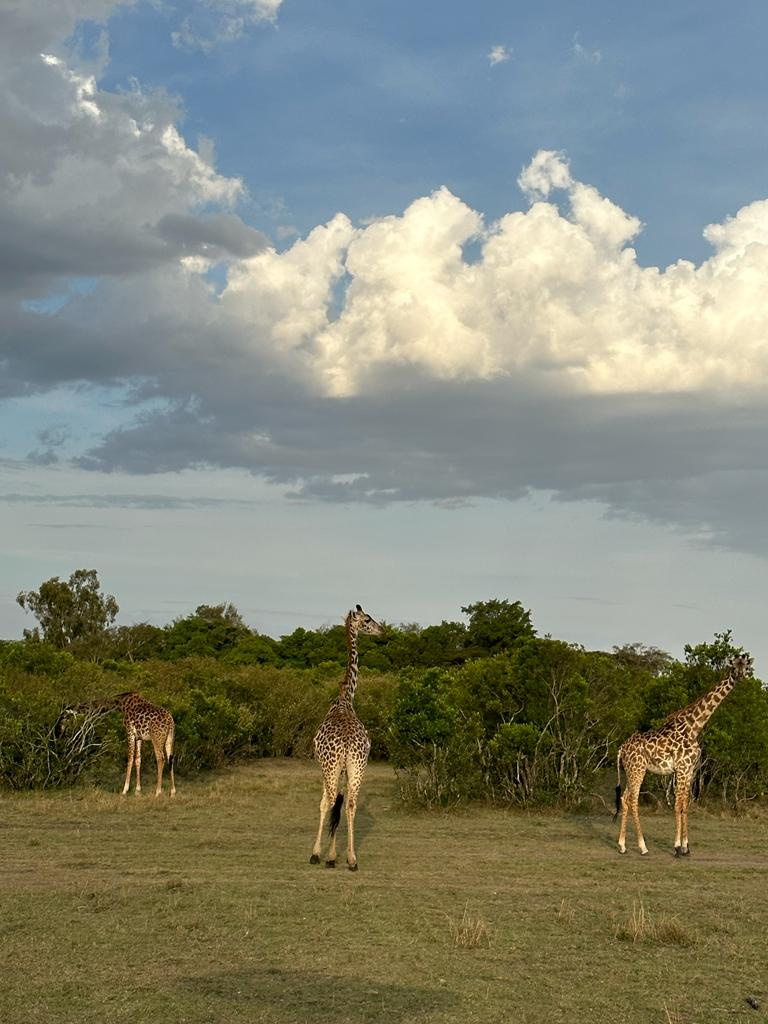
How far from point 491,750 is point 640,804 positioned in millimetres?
3732

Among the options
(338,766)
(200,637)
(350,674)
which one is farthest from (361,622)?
(200,637)

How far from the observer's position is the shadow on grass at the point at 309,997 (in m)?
8.00

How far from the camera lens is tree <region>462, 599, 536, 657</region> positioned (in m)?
48.5

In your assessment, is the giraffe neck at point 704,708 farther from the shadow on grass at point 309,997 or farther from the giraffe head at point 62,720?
the giraffe head at point 62,720

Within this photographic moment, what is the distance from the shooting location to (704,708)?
16484 millimetres

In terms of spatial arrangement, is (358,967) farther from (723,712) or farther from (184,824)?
(723,712)

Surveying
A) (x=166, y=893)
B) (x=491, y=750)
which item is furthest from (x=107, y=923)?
(x=491, y=750)

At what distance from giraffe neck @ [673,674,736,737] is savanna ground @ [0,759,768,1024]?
1.94 m

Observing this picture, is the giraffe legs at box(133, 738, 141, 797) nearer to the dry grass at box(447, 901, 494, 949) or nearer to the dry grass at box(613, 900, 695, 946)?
the dry grass at box(447, 901, 494, 949)

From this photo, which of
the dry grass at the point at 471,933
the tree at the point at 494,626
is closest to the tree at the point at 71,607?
the tree at the point at 494,626

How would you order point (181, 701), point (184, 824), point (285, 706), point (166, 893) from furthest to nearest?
point (285, 706), point (181, 701), point (184, 824), point (166, 893)

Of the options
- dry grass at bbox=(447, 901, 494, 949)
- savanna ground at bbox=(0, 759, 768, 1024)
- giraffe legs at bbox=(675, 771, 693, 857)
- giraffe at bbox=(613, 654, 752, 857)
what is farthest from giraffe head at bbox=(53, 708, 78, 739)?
dry grass at bbox=(447, 901, 494, 949)

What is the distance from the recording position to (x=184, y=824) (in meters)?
17.4

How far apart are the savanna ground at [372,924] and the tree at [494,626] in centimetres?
3020
